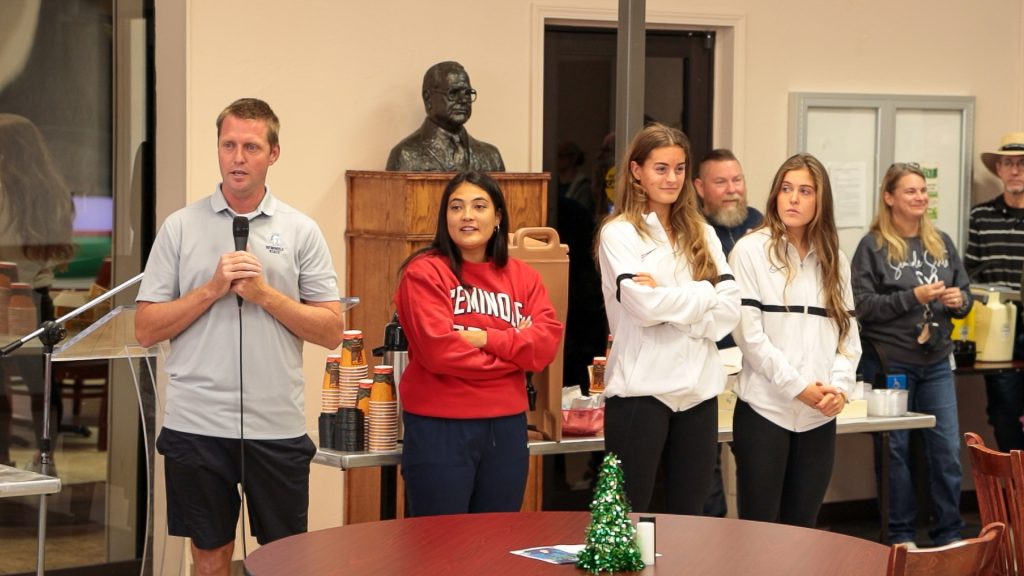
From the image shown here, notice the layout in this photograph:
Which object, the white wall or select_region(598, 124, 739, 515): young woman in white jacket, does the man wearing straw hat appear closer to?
the white wall

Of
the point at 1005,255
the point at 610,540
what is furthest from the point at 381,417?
the point at 1005,255

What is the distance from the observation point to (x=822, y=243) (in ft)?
16.1

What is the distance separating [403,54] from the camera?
20.6 feet

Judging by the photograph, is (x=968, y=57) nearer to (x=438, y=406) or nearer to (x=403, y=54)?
(x=403, y=54)

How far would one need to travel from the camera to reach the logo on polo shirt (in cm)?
395

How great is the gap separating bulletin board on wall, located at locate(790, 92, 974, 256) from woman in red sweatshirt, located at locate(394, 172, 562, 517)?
10.4ft

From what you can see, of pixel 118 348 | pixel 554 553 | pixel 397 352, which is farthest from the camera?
pixel 397 352

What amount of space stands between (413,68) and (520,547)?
11.6 ft

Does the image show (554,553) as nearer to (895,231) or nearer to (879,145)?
(895,231)

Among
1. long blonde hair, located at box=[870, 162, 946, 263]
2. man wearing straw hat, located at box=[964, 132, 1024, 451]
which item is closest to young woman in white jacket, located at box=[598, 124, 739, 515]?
long blonde hair, located at box=[870, 162, 946, 263]

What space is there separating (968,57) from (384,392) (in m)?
4.38

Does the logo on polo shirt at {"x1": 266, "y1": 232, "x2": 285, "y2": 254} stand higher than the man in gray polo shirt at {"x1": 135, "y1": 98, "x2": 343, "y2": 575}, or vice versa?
the logo on polo shirt at {"x1": 266, "y1": 232, "x2": 285, "y2": 254}

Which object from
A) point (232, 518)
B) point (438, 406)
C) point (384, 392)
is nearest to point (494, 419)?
point (438, 406)

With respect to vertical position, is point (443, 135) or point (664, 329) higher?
point (443, 135)
